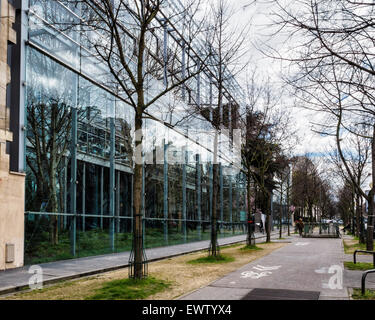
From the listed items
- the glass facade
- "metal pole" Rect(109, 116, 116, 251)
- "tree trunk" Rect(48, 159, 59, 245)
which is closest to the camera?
the glass facade

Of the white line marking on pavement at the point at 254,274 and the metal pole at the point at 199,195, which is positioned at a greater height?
the metal pole at the point at 199,195

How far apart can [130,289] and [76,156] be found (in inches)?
352

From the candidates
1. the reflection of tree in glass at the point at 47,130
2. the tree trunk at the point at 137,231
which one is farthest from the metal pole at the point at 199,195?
the tree trunk at the point at 137,231

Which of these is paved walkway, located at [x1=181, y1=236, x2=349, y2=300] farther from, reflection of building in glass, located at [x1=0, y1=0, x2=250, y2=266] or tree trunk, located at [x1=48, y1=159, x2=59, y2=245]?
tree trunk, located at [x1=48, y1=159, x2=59, y2=245]

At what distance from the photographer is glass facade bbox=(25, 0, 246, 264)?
1505 cm

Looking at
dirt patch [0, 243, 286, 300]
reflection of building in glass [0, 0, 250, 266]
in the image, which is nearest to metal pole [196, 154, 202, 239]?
reflection of building in glass [0, 0, 250, 266]

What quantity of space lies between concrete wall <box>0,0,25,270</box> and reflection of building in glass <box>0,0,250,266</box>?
506 mm

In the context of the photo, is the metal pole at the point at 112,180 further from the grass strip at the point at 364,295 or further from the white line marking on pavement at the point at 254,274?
the grass strip at the point at 364,295

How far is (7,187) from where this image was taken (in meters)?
13.2

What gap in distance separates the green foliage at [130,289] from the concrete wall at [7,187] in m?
4.31

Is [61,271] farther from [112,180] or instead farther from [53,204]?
→ [112,180]

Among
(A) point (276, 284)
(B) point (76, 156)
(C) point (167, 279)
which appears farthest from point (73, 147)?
(A) point (276, 284)

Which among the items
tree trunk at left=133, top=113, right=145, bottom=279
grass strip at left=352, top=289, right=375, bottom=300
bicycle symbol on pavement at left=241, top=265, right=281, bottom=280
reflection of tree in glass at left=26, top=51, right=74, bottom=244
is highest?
reflection of tree in glass at left=26, top=51, right=74, bottom=244

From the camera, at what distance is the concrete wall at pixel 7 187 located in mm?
12938
